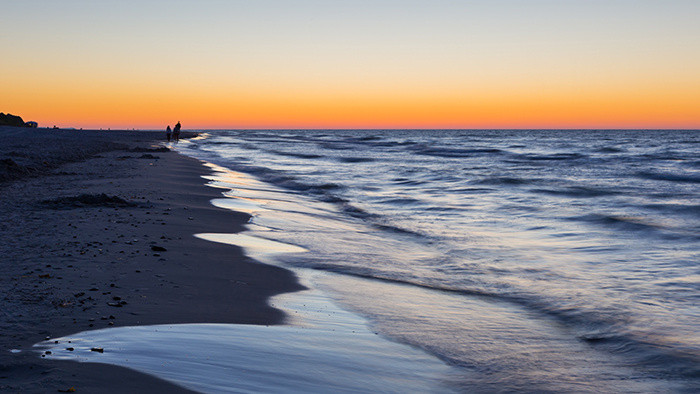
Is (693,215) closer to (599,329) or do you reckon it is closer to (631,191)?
(631,191)

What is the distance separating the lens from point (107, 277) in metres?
6.06

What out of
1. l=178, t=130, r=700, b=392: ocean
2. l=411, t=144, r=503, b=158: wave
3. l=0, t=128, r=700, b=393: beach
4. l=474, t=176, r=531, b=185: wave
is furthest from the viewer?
l=411, t=144, r=503, b=158: wave

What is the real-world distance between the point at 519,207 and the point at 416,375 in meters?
13.3

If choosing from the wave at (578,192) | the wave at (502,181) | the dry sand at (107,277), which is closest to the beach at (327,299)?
the dry sand at (107,277)

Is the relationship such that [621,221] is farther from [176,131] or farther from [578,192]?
[176,131]

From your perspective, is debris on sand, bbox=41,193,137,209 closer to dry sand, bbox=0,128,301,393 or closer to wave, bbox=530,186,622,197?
dry sand, bbox=0,128,301,393

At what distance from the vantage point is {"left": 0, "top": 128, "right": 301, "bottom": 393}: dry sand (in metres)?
3.69

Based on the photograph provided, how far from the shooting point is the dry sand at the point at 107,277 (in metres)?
3.69

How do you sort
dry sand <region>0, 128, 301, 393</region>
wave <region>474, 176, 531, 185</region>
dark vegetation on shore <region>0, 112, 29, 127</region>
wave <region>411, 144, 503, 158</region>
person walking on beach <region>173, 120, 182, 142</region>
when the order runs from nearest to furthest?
1. dry sand <region>0, 128, 301, 393</region>
2. wave <region>474, 176, 531, 185</region>
3. wave <region>411, 144, 503, 158</region>
4. person walking on beach <region>173, 120, 182, 142</region>
5. dark vegetation on shore <region>0, 112, 29, 127</region>

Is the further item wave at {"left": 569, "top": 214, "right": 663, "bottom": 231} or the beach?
wave at {"left": 569, "top": 214, "right": 663, "bottom": 231}

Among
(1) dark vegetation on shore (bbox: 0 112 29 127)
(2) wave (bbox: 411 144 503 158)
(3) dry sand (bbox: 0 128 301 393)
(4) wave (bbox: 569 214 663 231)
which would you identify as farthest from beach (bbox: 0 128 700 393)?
(1) dark vegetation on shore (bbox: 0 112 29 127)

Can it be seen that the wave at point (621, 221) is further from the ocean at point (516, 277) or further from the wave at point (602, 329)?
the wave at point (602, 329)

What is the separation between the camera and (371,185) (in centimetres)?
2339

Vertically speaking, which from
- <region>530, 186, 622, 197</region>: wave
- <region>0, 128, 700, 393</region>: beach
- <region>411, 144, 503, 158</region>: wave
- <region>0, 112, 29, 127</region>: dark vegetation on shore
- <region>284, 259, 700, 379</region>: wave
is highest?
<region>0, 112, 29, 127</region>: dark vegetation on shore
